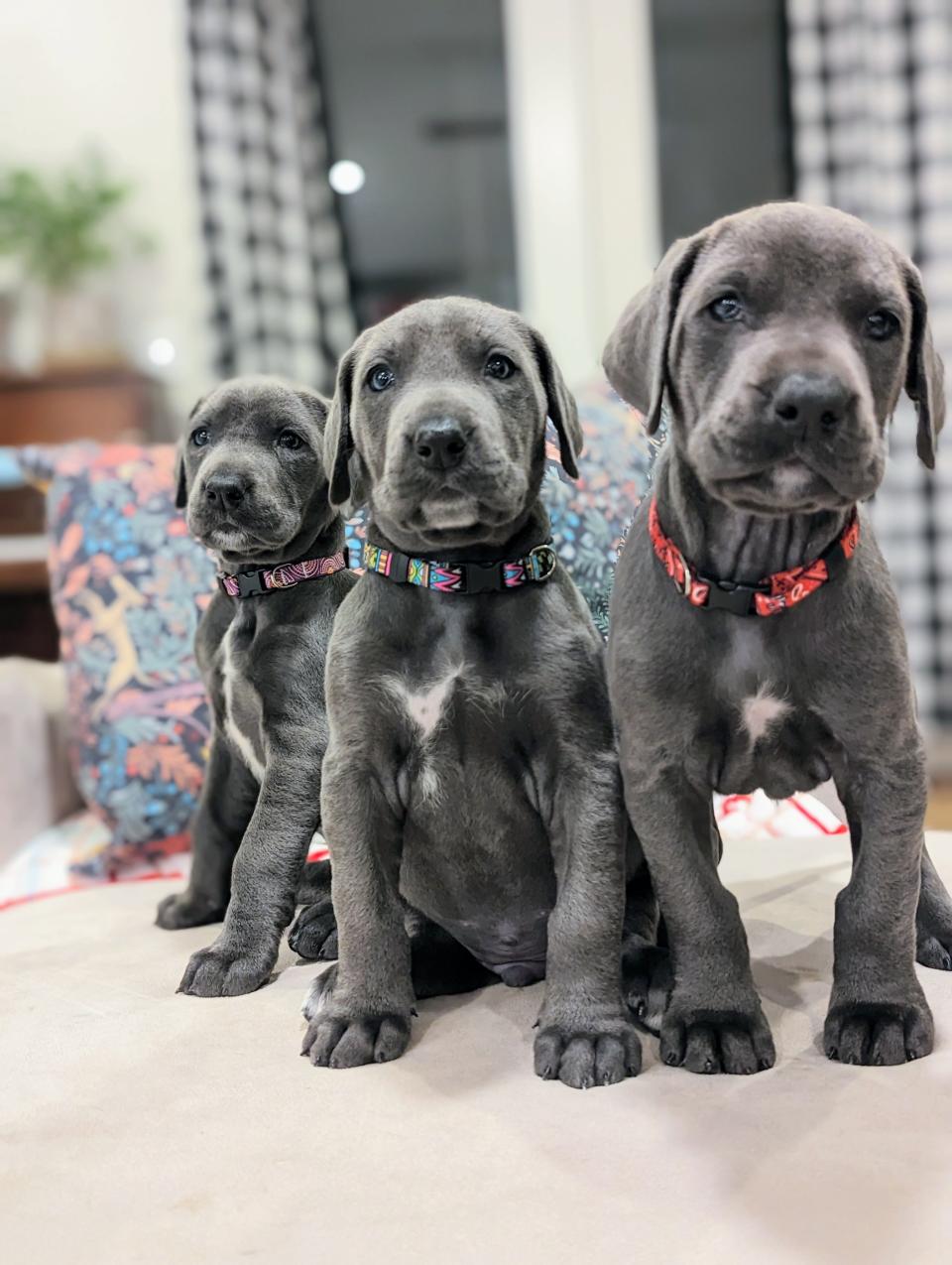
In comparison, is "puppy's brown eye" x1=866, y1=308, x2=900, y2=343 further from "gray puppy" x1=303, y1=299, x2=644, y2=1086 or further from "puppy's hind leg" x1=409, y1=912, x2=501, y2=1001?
"puppy's hind leg" x1=409, y1=912, x2=501, y2=1001

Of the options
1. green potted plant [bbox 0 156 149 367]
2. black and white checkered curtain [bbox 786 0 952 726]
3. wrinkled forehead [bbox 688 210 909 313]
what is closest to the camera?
wrinkled forehead [bbox 688 210 909 313]

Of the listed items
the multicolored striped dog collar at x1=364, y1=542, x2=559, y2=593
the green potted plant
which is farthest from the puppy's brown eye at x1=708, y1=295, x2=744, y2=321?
the green potted plant

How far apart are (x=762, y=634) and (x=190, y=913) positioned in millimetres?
1134

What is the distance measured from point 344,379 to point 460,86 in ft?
14.0

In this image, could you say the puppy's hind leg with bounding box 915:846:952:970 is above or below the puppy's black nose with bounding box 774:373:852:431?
below

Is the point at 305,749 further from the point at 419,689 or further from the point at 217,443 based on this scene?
the point at 217,443

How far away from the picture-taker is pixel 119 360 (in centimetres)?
501

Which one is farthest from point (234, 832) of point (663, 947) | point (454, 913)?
point (663, 947)

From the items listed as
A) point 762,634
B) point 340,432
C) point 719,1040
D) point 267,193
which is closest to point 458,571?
point 340,432

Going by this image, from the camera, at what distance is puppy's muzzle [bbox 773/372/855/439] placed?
4.03 ft

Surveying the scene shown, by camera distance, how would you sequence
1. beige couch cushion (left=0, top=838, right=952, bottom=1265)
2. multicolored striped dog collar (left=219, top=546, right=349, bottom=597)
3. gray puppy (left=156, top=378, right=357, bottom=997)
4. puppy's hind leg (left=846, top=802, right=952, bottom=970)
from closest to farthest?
beige couch cushion (left=0, top=838, right=952, bottom=1265)
puppy's hind leg (left=846, top=802, right=952, bottom=970)
gray puppy (left=156, top=378, right=357, bottom=997)
multicolored striped dog collar (left=219, top=546, right=349, bottom=597)

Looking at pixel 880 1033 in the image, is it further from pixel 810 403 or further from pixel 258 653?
pixel 258 653

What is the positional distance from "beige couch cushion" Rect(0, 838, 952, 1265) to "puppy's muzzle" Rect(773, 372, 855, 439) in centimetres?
68

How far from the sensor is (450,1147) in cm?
126
